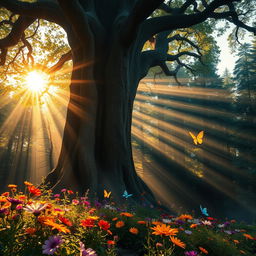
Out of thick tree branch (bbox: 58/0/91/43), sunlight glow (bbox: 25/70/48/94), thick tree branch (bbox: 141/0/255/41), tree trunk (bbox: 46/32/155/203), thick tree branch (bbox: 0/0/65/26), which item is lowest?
tree trunk (bbox: 46/32/155/203)

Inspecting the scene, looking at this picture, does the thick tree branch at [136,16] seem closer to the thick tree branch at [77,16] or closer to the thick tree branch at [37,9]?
the thick tree branch at [77,16]

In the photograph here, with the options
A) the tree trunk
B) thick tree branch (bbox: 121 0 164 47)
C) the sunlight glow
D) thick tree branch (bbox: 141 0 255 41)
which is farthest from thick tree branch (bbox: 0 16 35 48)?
the sunlight glow

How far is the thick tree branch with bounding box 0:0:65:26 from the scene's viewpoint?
5930mm

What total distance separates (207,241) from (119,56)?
222 inches

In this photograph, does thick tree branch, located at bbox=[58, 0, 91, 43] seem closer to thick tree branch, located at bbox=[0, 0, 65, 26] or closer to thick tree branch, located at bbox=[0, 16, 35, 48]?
thick tree branch, located at bbox=[0, 0, 65, 26]

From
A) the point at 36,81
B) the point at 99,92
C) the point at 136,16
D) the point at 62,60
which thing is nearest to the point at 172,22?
the point at 136,16

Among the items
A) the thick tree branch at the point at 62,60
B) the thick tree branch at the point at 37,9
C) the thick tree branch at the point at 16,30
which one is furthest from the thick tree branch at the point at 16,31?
the thick tree branch at the point at 62,60

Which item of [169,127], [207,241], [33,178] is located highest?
[207,241]

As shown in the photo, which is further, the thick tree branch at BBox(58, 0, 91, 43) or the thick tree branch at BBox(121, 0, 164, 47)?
the thick tree branch at BBox(58, 0, 91, 43)

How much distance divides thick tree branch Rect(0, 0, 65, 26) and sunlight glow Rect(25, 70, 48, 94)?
6145 mm

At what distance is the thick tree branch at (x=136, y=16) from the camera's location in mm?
4608

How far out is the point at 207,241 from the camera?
245cm

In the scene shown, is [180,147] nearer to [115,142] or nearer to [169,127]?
[169,127]

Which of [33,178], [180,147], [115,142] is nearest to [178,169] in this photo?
[180,147]
